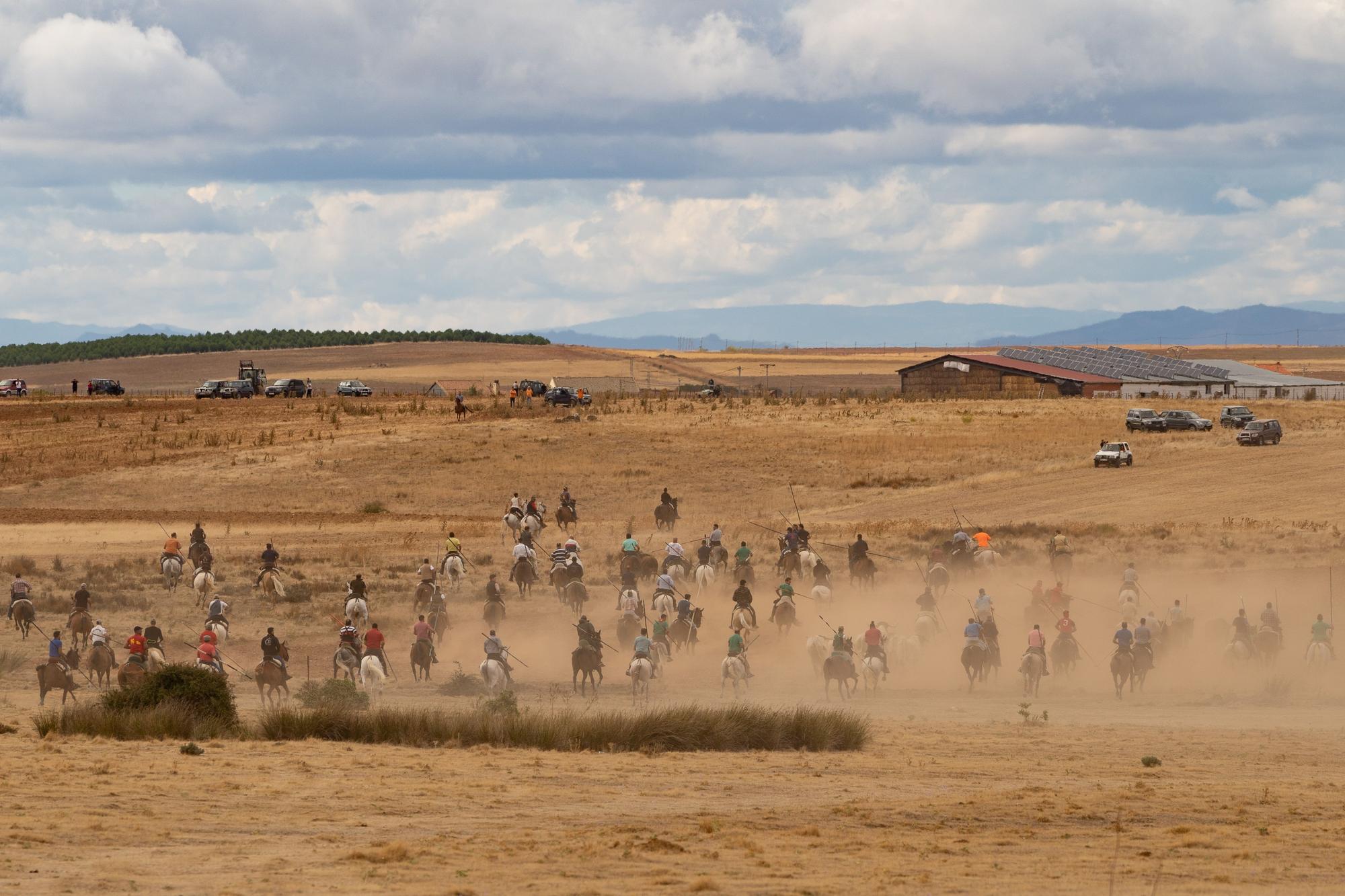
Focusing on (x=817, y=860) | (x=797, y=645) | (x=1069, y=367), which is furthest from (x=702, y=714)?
(x=1069, y=367)

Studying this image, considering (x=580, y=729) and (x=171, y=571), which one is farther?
(x=171, y=571)

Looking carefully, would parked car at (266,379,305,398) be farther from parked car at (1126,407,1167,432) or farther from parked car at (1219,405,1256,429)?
parked car at (1219,405,1256,429)

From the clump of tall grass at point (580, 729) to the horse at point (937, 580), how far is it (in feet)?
50.8

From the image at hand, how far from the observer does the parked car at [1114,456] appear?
61656mm

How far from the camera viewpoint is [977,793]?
1798 centimetres

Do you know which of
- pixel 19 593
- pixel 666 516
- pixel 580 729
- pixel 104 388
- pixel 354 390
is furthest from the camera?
pixel 104 388

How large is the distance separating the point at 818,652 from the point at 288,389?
7549 cm

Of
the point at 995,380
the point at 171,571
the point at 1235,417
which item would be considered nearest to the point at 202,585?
the point at 171,571

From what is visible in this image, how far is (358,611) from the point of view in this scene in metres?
32.4

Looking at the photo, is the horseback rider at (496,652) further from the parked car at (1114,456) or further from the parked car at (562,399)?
the parked car at (562,399)

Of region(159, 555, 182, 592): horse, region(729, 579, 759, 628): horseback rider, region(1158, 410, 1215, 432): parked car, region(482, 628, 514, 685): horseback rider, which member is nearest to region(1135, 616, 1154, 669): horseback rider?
region(729, 579, 759, 628): horseback rider

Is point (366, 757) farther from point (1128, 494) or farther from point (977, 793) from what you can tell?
point (1128, 494)

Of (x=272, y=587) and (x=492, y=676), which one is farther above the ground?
(x=272, y=587)

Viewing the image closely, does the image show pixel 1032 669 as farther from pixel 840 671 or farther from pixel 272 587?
pixel 272 587
